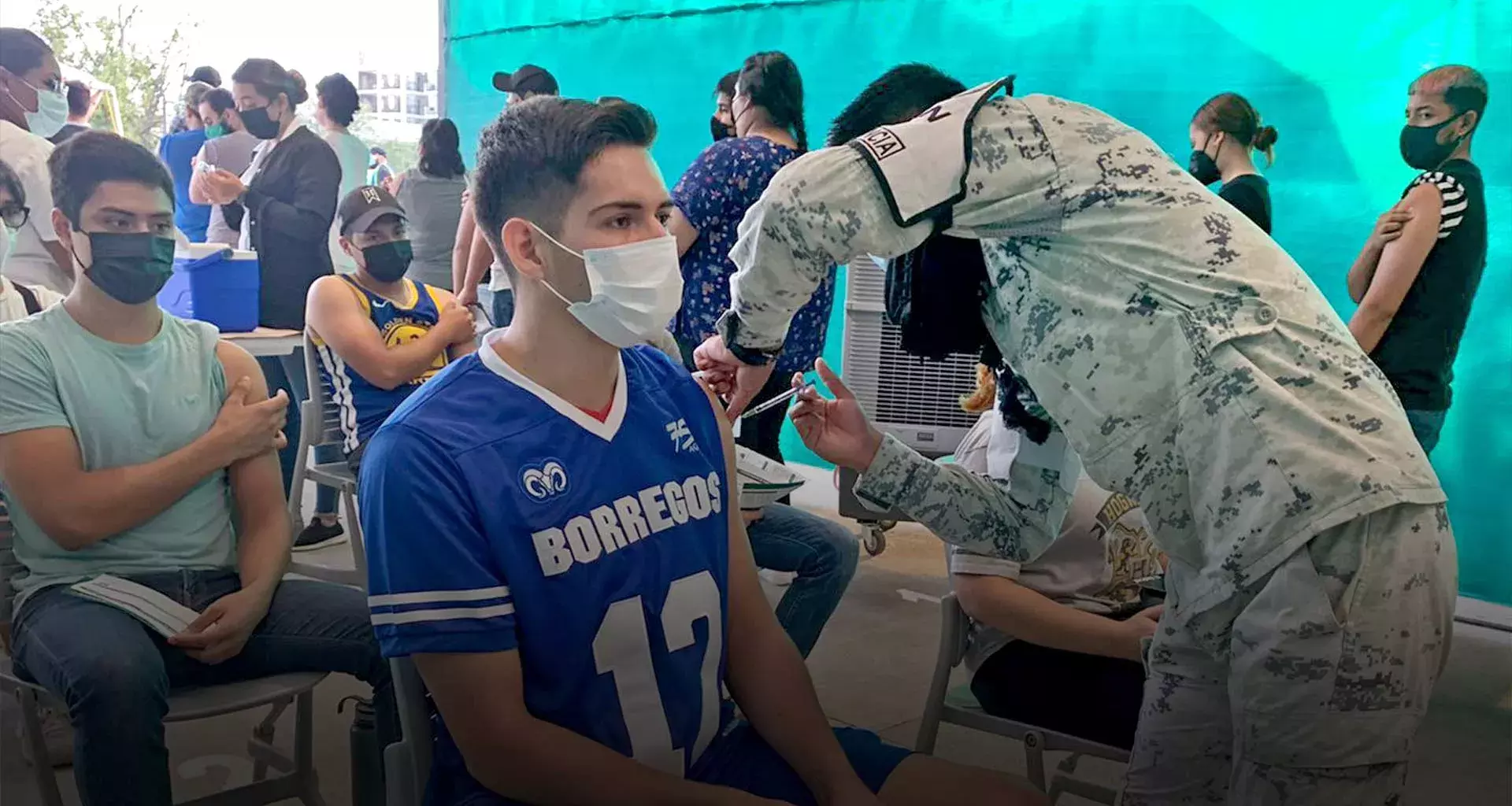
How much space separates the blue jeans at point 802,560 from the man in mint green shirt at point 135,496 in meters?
0.86

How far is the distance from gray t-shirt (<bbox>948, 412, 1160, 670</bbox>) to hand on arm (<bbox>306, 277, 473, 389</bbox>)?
1.51 metres

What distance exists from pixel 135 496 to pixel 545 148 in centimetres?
88

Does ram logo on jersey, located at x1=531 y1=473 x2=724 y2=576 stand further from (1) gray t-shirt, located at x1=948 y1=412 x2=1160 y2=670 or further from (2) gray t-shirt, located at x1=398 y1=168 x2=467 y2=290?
(2) gray t-shirt, located at x1=398 y1=168 x2=467 y2=290

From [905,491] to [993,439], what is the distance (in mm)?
246

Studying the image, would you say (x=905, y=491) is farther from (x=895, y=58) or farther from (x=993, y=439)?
(x=895, y=58)

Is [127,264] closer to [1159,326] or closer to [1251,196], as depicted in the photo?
[1159,326]

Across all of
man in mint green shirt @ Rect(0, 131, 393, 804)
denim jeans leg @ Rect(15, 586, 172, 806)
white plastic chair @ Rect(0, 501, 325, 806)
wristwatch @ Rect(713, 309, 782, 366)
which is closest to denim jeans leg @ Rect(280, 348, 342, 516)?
white plastic chair @ Rect(0, 501, 325, 806)

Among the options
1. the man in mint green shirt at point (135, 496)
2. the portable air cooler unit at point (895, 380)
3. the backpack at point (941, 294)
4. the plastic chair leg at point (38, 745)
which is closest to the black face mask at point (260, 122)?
the portable air cooler unit at point (895, 380)

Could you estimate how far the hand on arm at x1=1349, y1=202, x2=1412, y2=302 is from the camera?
2.85 metres

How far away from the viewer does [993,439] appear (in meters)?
1.62

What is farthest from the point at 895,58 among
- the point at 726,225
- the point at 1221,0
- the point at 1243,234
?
the point at 1243,234

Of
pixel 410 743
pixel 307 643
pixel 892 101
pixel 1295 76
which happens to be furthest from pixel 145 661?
pixel 1295 76

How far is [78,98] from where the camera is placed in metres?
3.96

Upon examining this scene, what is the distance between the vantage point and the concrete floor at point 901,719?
2256 millimetres
